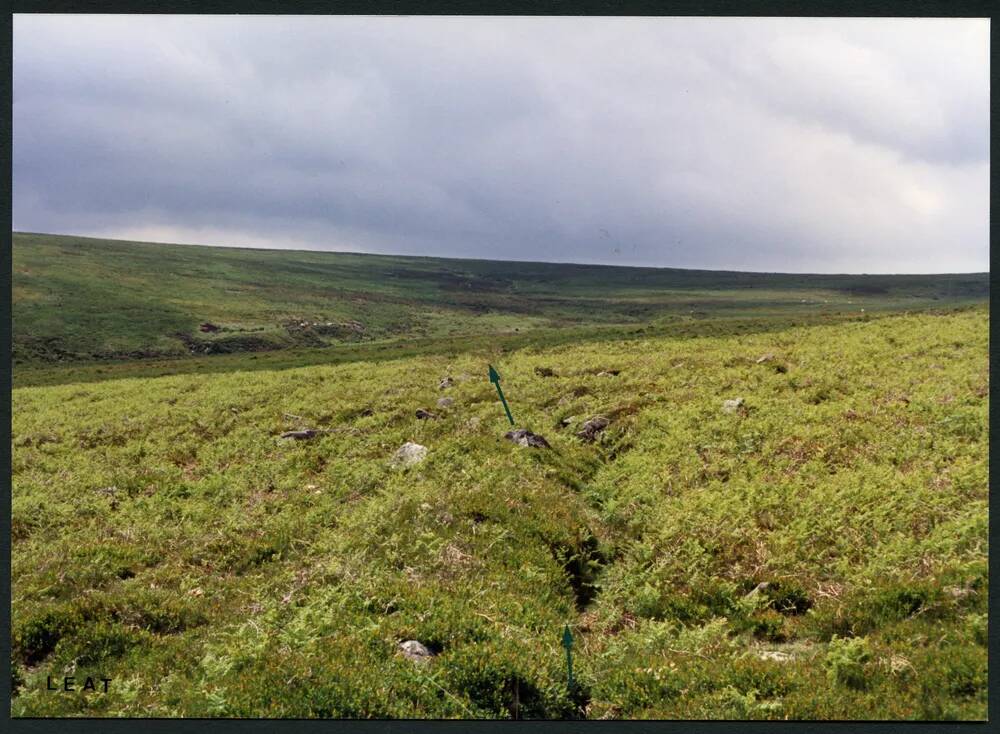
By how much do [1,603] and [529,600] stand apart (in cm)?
778

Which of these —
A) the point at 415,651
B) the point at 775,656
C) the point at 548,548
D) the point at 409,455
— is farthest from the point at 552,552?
the point at 409,455

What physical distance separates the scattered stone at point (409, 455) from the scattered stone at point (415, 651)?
28.1 feet

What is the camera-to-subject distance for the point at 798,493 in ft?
38.3

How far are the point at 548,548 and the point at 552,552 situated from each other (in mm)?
143

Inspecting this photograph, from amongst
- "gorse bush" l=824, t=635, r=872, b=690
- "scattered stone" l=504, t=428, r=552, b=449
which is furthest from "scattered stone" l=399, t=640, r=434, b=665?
"scattered stone" l=504, t=428, r=552, b=449

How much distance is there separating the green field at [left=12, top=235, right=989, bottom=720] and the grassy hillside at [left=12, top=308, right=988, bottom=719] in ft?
0.17

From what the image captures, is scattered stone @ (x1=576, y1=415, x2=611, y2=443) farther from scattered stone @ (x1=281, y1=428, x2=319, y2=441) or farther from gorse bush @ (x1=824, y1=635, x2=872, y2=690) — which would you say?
gorse bush @ (x1=824, y1=635, x2=872, y2=690)

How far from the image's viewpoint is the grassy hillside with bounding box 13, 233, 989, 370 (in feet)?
324

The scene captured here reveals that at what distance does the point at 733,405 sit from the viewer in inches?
659

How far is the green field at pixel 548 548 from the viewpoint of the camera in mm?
7160

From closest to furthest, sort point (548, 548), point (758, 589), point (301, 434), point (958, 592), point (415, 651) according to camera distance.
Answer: point (415, 651) < point (958, 592) < point (758, 589) < point (548, 548) < point (301, 434)

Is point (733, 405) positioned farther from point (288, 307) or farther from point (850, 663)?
point (288, 307)

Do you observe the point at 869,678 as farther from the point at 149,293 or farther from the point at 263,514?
the point at 149,293

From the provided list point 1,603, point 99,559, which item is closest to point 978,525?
point 1,603
